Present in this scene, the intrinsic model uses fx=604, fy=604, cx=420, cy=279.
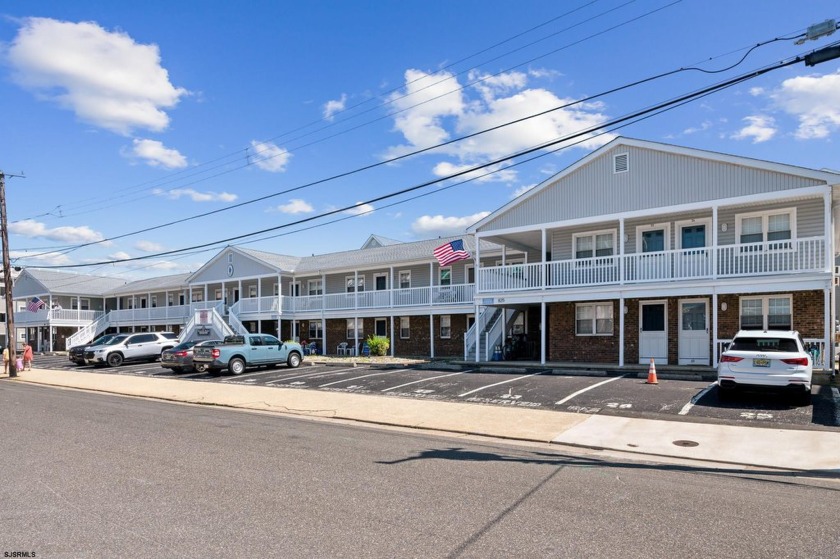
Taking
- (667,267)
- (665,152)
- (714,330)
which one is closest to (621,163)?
(665,152)

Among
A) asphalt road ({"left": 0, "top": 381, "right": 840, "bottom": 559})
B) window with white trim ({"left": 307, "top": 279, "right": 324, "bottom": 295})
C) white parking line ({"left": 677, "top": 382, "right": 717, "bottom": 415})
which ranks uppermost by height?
window with white trim ({"left": 307, "top": 279, "right": 324, "bottom": 295})

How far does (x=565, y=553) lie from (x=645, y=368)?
16042 millimetres

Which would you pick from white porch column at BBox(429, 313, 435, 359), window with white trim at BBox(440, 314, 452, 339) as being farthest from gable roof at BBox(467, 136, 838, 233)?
window with white trim at BBox(440, 314, 452, 339)

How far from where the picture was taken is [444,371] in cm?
2198

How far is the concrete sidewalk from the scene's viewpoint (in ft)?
30.6

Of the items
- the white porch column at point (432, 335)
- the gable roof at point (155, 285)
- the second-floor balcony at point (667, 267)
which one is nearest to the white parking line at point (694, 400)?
the second-floor balcony at point (667, 267)

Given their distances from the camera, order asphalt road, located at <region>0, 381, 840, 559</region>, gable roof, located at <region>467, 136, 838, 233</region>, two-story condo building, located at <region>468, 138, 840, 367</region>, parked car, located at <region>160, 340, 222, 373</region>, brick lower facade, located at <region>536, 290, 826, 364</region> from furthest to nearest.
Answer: parked car, located at <region>160, 340, 222, 373</region>
brick lower facade, located at <region>536, 290, 826, 364</region>
two-story condo building, located at <region>468, 138, 840, 367</region>
gable roof, located at <region>467, 136, 838, 233</region>
asphalt road, located at <region>0, 381, 840, 559</region>

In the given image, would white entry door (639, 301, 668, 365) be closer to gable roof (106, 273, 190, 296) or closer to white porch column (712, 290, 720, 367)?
white porch column (712, 290, 720, 367)

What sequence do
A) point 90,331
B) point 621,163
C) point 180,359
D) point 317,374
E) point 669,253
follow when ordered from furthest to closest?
point 90,331 < point 180,359 < point 317,374 < point 621,163 < point 669,253

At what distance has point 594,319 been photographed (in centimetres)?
2289

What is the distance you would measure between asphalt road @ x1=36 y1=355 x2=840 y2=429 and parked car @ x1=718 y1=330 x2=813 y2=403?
496 mm

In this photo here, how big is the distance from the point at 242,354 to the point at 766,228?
64.2ft

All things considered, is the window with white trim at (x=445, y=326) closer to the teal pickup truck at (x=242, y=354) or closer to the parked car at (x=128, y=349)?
the teal pickup truck at (x=242, y=354)

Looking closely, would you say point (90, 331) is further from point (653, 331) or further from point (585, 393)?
point (585, 393)
